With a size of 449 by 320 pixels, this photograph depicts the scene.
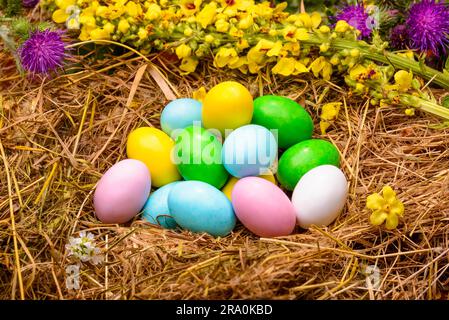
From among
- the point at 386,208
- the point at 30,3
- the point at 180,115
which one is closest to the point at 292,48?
the point at 180,115

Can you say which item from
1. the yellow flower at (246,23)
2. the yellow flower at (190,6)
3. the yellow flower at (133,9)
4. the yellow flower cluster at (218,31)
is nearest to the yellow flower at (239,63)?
the yellow flower cluster at (218,31)

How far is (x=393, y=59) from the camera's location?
1725mm

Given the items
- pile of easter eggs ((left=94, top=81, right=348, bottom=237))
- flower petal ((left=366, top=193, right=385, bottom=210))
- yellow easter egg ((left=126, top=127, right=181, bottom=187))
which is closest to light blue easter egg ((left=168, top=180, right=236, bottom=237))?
pile of easter eggs ((left=94, top=81, right=348, bottom=237))

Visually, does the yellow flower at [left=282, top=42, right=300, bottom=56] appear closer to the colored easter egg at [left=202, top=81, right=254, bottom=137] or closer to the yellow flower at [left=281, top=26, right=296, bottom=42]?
the yellow flower at [left=281, top=26, right=296, bottom=42]

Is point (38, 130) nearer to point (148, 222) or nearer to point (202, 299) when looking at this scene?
point (148, 222)

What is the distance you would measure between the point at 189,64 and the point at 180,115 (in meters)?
0.21

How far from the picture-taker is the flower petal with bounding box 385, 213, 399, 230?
1.38 metres

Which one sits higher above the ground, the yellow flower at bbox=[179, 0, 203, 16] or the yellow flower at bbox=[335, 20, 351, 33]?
the yellow flower at bbox=[179, 0, 203, 16]

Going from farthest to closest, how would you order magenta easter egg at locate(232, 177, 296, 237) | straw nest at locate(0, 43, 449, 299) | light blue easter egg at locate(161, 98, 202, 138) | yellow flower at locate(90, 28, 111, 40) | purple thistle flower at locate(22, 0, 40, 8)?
purple thistle flower at locate(22, 0, 40, 8) < yellow flower at locate(90, 28, 111, 40) < light blue easter egg at locate(161, 98, 202, 138) < magenta easter egg at locate(232, 177, 296, 237) < straw nest at locate(0, 43, 449, 299)

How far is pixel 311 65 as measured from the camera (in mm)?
1751

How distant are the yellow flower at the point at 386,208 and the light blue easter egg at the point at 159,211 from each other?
0.53 m

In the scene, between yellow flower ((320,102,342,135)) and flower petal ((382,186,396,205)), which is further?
yellow flower ((320,102,342,135))

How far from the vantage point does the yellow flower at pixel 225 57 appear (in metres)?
1.73

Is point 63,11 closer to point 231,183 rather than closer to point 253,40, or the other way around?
point 253,40
